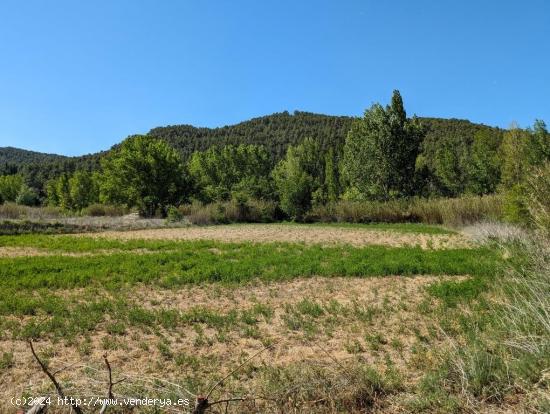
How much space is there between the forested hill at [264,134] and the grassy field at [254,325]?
245 ft

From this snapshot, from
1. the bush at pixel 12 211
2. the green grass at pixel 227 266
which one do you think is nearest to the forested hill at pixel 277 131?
the bush at pixel 12 211

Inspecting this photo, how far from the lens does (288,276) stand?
401 inches

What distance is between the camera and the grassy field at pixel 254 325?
12.5ft

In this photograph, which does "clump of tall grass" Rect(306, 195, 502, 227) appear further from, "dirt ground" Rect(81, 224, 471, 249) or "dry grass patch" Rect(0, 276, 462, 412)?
"dry grass patch" Rect(0, 276, 462, 412)

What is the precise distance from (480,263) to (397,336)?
19.6 feet

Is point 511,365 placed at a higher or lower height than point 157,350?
higher

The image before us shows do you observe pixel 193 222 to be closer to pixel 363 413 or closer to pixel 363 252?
pixel 363 252

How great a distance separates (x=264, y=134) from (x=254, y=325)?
4640 inches

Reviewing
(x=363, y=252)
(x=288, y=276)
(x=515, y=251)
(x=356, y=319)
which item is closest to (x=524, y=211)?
(x=515, y=251)

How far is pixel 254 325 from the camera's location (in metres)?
6.48

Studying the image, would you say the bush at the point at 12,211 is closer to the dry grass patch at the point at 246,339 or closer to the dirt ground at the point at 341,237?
the dirt ground at the point at 341,237

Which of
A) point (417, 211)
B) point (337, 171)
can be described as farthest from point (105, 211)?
point (337, 171)

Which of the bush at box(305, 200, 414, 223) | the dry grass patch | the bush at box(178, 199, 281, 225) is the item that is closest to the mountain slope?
the bush at box(305, 200, 414, 223)

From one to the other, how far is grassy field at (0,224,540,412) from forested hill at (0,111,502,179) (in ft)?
245
